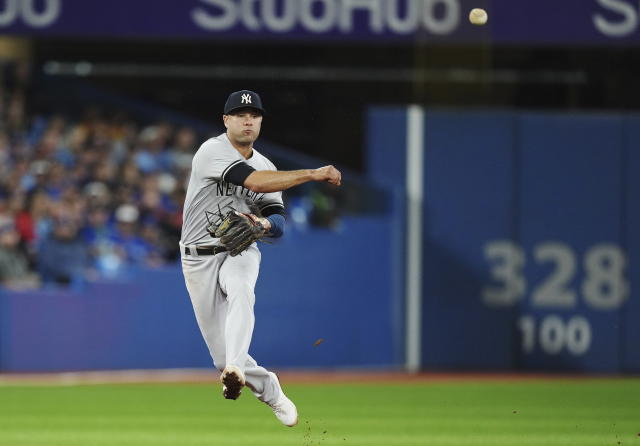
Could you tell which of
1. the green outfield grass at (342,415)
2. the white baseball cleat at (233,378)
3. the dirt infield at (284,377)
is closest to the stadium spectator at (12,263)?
the dirt infield at (284,377)

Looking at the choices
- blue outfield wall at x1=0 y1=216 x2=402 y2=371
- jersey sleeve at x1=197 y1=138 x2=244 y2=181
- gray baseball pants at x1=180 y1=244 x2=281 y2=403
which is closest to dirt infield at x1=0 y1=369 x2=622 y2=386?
blue outfield wall at x1=0 y1=216 x2=402 y2=371

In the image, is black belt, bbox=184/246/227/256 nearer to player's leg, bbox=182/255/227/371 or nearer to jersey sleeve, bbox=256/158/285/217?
player's leg, bbox=182/255/227/371

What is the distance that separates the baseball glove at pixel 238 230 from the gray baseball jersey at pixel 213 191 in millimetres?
203

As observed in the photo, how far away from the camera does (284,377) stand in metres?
13.4

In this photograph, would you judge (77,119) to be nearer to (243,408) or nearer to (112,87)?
(112,87)

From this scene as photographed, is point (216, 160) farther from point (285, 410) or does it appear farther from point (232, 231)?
point (285, 410)

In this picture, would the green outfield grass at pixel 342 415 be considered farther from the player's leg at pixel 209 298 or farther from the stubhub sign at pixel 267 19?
the stubhub sign at pixel 267 19

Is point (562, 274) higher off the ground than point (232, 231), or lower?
lower

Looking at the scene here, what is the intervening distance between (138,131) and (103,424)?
8.14 metres

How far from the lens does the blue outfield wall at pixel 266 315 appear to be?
13.7 m

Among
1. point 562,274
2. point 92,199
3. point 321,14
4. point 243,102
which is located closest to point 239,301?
point 243,102

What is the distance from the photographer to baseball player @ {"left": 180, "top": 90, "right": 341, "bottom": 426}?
673 centimetres

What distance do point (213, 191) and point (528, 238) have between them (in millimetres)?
7718

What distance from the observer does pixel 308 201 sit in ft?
48.0
